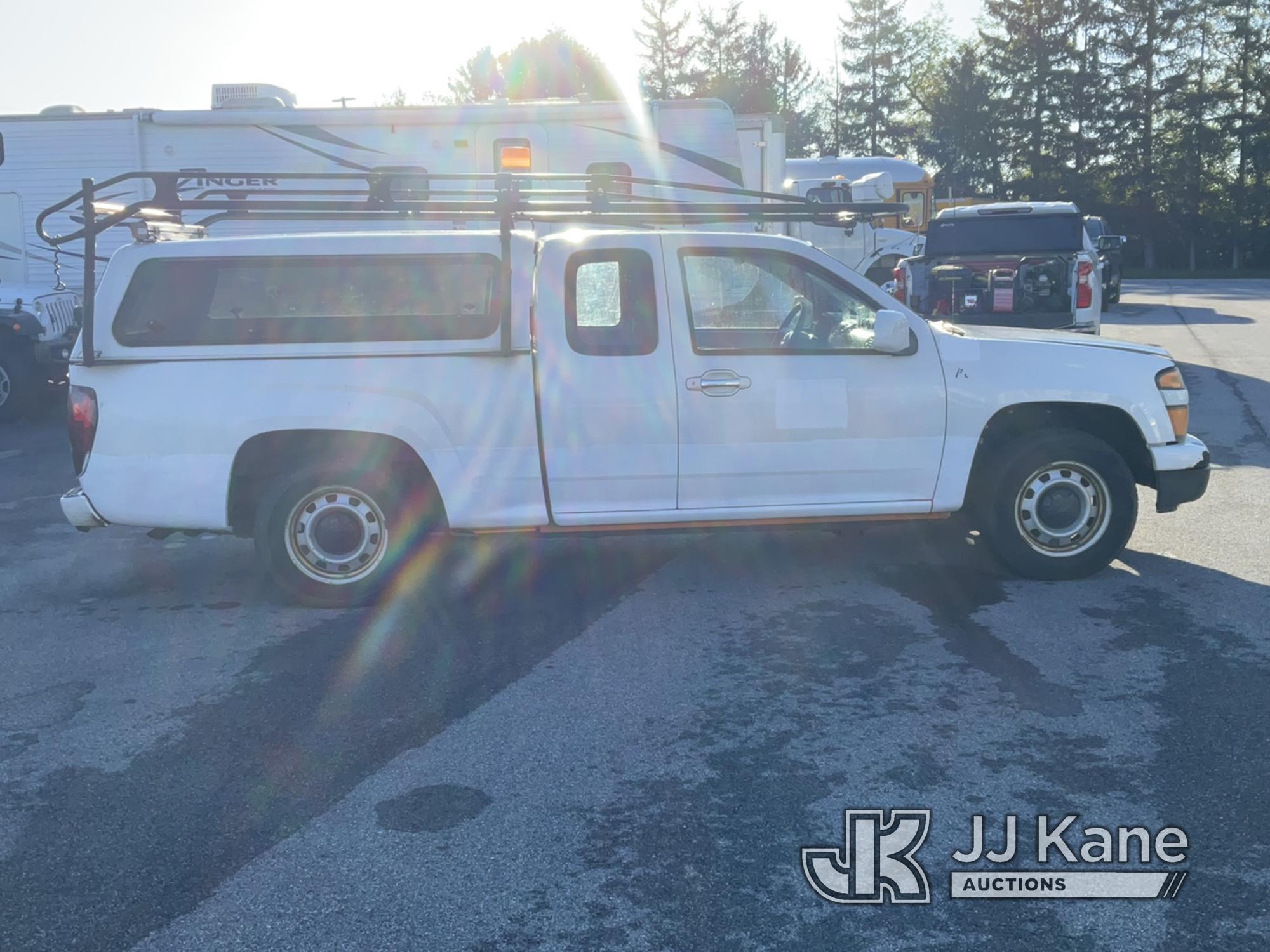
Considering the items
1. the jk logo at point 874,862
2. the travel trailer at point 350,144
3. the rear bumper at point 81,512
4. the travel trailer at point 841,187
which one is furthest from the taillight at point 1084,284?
the jk logo at point 874,862

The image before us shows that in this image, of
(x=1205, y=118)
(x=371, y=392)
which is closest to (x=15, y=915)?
(x=371, y=392)

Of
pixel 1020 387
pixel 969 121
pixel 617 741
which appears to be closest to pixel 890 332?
pixel 1020 387

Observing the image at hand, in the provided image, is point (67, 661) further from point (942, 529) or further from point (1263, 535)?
point (1263, 535)

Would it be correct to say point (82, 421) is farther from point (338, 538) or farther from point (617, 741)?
point (617, 741)

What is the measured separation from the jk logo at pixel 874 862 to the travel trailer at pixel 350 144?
9.82m

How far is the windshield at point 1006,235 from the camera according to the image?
48.6 feet

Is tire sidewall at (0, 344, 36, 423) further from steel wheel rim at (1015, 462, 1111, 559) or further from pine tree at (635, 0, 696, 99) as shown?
pine tree at (635, 0, 696, 99)

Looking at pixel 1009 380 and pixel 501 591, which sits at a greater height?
pixel 1009 380

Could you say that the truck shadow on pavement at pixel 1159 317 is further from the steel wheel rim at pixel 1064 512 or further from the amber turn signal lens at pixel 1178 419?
the steel wheel rim at pixel 1064 512

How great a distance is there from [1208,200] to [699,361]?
159 ft

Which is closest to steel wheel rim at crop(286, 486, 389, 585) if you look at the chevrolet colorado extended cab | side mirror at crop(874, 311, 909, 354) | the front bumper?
side mirror at crop(874, 311, 909, 354)

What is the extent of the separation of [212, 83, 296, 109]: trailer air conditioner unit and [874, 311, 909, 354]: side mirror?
1051 centimetres

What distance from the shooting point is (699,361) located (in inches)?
249

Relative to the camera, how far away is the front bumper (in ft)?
21.8
